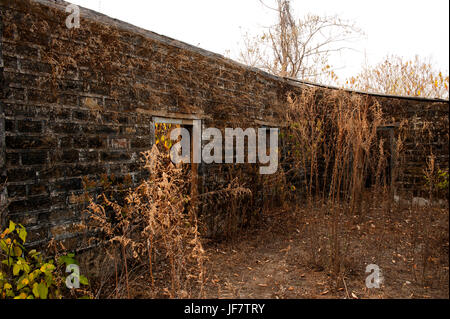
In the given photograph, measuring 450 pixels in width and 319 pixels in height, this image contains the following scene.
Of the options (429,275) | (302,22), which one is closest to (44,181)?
(429,275)

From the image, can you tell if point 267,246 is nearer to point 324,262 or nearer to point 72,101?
point 324,262

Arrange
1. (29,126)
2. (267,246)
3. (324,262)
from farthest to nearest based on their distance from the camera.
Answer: (267,246), (324,262), (29,126)

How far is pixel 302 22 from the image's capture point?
12789mm

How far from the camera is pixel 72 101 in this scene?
3217 millimetres

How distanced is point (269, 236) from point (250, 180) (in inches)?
42.8

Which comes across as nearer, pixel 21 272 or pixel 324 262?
pixel 21 272

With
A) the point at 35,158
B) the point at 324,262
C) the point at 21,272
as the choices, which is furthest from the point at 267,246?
the point at 35,158

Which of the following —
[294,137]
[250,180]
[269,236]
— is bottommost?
[269,236]

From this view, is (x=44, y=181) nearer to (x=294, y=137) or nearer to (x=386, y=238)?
(x=386, y=238)

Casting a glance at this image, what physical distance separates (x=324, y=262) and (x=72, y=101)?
12.1 ft

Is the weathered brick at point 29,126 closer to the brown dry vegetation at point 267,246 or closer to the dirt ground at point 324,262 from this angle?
the brown dry vegetation at point 267,246

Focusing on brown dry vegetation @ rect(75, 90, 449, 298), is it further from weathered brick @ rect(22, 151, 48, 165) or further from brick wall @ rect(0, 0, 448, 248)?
weathered brick @ rect(22, 151, 48, 165)

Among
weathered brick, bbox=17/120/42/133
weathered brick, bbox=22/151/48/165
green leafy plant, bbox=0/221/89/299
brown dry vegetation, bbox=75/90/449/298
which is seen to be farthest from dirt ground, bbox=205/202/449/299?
weathered brick, bbox=17/120/42/133

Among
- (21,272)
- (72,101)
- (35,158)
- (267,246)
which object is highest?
(72,101)
